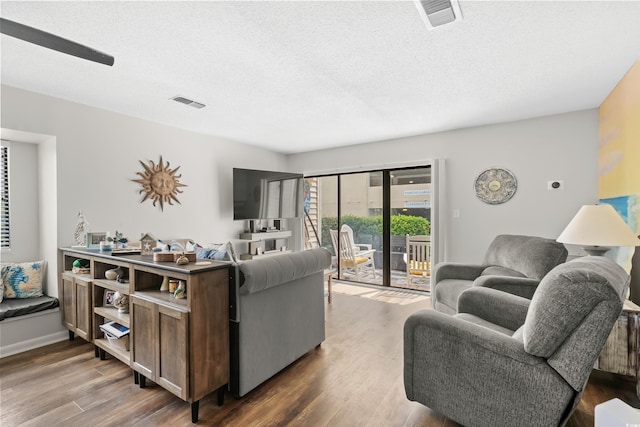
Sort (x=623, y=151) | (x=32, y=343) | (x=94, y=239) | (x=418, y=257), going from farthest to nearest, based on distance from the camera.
→ (x=418, y=257) < (x=94, y=239) < (x=32, y=343) < (x=623, y=151)

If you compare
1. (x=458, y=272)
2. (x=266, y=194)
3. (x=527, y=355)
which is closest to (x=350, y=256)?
(x=266, y=194)

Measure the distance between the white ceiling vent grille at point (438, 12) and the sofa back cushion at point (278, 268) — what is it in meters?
1.73

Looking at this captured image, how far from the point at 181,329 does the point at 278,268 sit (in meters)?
0.68

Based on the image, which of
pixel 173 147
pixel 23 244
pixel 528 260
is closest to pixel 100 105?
pixel 173 147

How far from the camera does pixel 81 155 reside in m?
3.13

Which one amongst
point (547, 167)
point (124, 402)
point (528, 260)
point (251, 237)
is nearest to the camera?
point (124, 402)

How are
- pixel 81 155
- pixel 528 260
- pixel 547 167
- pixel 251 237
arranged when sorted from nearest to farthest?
pixel 528 260 < pixel 81 155 < pixel 547 167 < pixel 251 237

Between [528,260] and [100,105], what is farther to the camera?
[100,105]

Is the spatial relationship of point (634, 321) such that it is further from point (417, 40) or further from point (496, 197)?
point (417, 40)

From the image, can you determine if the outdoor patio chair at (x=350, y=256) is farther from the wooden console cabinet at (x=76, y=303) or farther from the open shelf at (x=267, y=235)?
the wooden console cabinet at (x=76, y=303)

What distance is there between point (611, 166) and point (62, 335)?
18.2 ft

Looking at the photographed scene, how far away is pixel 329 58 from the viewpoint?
2.23 metres

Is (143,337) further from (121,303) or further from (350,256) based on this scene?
(350,256)

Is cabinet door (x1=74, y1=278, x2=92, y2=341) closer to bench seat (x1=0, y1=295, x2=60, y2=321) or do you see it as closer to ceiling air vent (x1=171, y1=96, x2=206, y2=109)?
bench seat (x1=0, y1=295, x2=60, y2=321)
